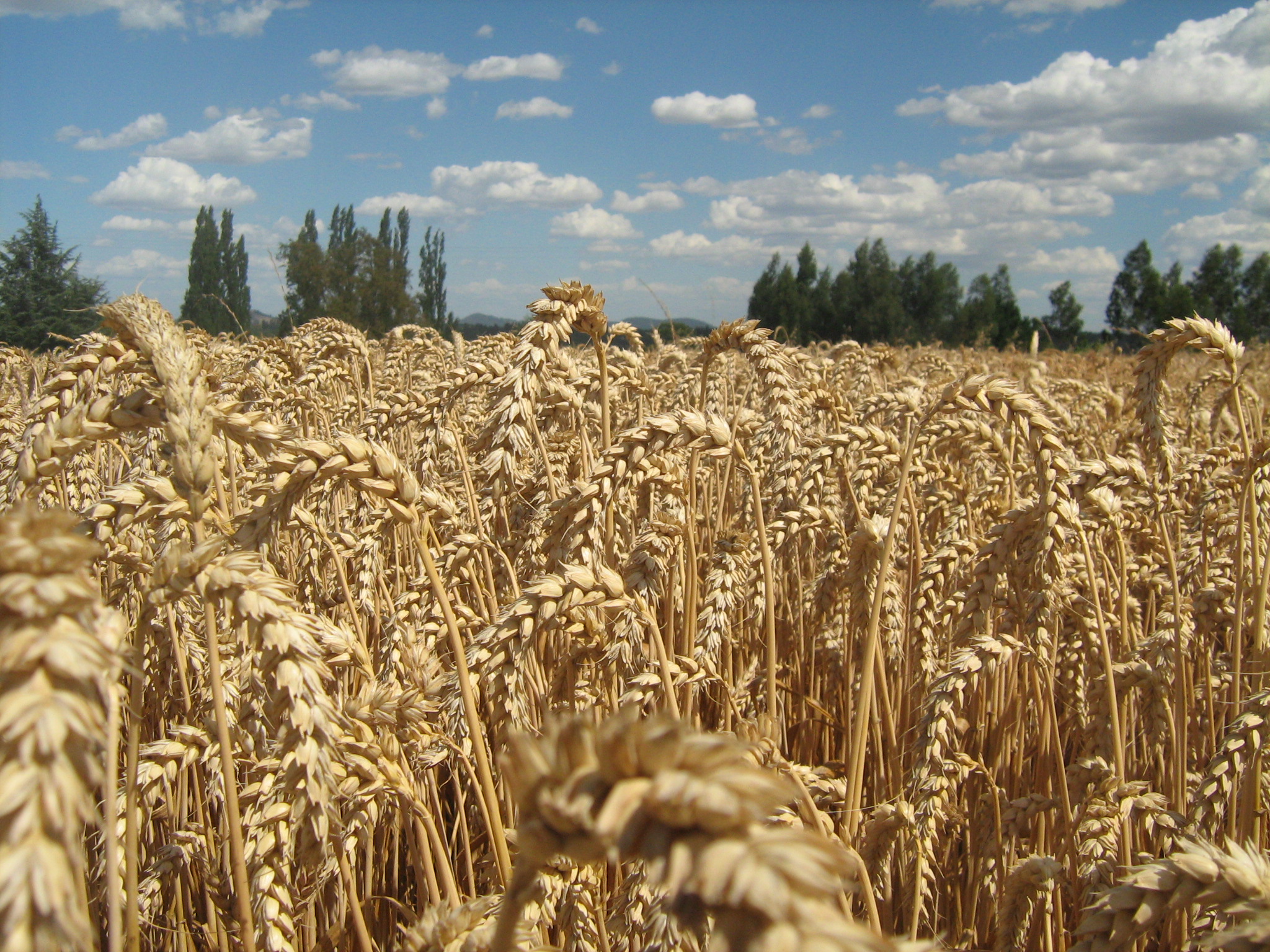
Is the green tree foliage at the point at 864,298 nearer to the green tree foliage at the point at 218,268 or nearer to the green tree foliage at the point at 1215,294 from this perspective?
the green tree foliage at the point at 1215,294

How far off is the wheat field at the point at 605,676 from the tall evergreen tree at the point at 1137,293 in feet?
193

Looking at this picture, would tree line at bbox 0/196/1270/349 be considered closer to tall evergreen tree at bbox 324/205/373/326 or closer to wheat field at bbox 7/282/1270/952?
tall evergreen tree at bbox 324/205/373/326

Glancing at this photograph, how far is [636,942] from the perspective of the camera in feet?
5.67

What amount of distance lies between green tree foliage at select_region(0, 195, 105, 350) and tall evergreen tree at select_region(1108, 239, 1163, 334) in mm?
56874

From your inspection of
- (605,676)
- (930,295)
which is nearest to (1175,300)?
(930,295)

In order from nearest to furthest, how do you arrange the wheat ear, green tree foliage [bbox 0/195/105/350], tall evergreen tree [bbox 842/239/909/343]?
the wheat ear, green tree foliage [bbox 0/195/105/350], tall evergreen tree [bbox 842/239/909/343]

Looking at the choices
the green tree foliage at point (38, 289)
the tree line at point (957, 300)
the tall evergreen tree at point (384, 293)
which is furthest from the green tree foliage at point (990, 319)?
the green tree foliage at point (38, 289)

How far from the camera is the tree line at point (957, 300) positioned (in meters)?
52.9

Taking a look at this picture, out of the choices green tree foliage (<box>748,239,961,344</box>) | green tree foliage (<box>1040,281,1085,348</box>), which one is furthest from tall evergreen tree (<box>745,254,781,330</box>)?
green tree foliage (<box>1040,281,1085,348</box>)

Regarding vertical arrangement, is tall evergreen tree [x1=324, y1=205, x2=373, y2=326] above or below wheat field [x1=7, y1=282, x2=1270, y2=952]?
above

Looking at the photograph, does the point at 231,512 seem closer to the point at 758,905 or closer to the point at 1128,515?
the point at 758,905

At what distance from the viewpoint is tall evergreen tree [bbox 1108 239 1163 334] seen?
53.5 m

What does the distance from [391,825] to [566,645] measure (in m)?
0.70

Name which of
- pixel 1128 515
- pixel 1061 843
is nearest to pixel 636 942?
pixel 1061 843
